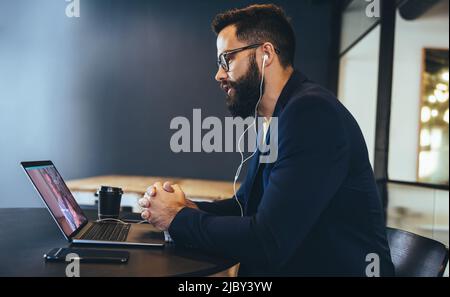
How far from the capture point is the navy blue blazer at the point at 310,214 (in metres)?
1.03

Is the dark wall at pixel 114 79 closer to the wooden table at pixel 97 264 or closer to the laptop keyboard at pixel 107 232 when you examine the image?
the laptop keyboard at pixel 107 232

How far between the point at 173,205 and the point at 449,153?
3812 millimetres

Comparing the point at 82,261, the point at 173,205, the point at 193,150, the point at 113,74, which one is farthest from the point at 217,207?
the point at 113,74

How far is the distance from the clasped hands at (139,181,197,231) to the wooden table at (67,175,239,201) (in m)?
1.88

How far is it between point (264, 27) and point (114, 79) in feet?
10.0

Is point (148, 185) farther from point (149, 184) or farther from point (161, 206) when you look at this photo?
point (161, 206)

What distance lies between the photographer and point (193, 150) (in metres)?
4.27

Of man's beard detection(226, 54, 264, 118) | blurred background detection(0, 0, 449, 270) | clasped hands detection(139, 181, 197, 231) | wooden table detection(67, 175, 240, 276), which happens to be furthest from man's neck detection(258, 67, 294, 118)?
blurred background detection(0, 0, 449, 270)

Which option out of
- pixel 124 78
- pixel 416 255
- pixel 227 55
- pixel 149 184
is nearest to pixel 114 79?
pixel 124 78

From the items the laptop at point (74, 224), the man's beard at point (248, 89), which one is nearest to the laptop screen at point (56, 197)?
the laptop at point (74, 224)

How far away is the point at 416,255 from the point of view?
113 centimetres

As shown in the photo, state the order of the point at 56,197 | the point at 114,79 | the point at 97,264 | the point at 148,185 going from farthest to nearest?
the point at 114,79
the point at 148,185
the point at 56,197
the point at 97,264

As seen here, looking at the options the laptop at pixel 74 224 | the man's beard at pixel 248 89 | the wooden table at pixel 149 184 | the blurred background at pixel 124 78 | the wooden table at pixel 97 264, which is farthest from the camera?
the blurred background at pixel 124 78

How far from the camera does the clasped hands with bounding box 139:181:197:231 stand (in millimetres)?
1173
